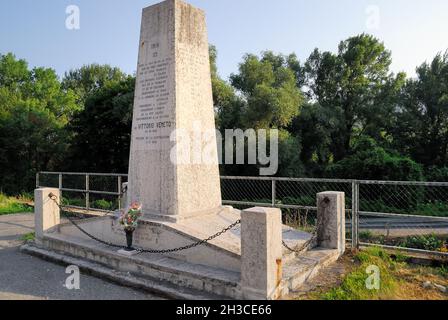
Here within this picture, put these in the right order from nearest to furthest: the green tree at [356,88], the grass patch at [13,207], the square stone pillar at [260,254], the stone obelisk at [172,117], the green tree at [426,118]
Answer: the square stone pillar at [260,254], the stone obelisk at [172,117], the grass patch at [13,207], the green tree at [426,118], the green tree at [356,88]

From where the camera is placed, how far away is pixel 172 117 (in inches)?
244

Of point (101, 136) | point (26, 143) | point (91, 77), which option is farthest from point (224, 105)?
point (91, 77)

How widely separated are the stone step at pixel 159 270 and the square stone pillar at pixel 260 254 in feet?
0.75

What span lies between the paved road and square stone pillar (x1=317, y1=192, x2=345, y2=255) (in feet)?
10.2

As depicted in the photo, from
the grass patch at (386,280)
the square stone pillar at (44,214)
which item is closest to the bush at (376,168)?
the grass patch at (386,280)

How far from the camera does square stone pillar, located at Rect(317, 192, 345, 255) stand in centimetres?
620

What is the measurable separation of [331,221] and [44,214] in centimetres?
550

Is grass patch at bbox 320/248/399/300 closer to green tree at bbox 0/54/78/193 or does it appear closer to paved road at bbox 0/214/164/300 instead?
paved road at bbox 0/214/164/300

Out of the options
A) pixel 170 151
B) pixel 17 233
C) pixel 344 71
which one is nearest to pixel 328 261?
pixel 170 151

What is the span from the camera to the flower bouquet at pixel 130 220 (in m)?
5.77

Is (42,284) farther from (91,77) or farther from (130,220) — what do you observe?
(91,77)

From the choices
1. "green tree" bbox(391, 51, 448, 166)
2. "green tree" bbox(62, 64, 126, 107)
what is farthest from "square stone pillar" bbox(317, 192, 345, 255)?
"green tree" bbox(62, 64, 126, 107)

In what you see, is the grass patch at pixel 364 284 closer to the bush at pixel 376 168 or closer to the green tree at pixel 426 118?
the bush at pixel 376 168

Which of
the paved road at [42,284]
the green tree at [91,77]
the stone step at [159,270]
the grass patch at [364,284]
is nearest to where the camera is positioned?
the grass patch at [364,284]
